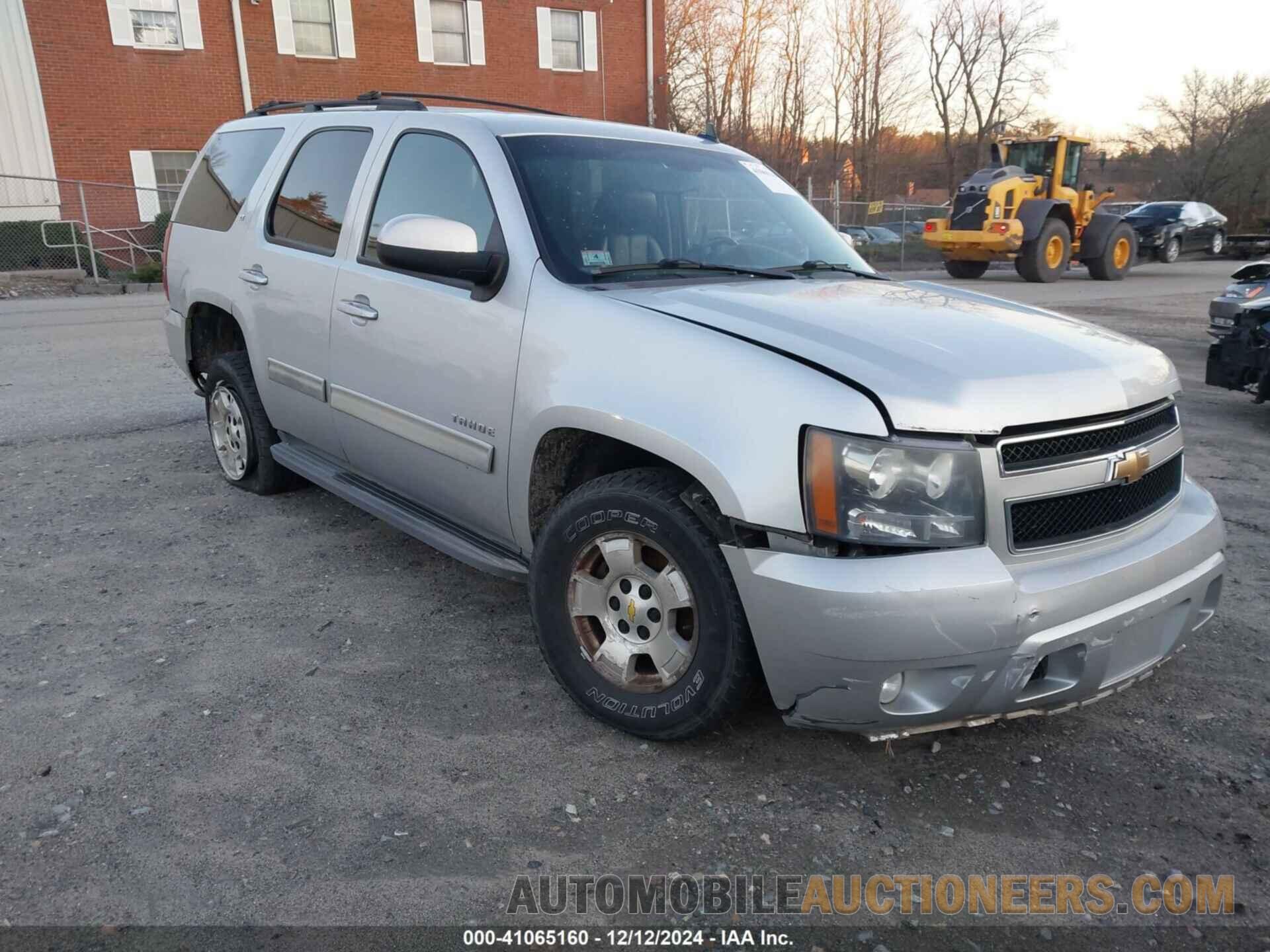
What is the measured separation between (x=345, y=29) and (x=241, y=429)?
20.8 metres

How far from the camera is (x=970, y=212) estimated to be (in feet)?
64.5

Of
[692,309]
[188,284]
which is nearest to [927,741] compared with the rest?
[692,309]

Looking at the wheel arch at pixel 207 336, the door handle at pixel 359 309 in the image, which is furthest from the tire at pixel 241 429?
the door handle at pixel 359 309

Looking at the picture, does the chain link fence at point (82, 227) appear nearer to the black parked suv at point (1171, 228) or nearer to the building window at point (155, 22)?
the building window at point (155, 22)

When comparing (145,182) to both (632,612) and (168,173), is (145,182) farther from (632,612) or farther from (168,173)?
(632,612)

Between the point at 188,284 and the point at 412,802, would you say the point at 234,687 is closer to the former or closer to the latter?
the point at 412,802

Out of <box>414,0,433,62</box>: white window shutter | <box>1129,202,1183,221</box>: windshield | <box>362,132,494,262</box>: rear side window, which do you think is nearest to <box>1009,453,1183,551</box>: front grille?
<box>362,132,494,262</box>: rear side window

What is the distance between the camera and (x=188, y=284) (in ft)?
17.0

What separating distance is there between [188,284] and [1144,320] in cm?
1309

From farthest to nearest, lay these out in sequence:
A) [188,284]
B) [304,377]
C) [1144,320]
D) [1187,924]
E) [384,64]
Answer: [384,64] → [1144,320] → [188,284] → [304,377] → [1187,924]

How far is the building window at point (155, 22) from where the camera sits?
67.4 ft

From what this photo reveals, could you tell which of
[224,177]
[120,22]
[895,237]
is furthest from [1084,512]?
[895,237]

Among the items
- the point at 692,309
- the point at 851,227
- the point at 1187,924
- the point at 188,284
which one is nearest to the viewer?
the point at 1187,924

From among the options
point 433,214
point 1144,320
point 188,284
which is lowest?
point 1144,320
